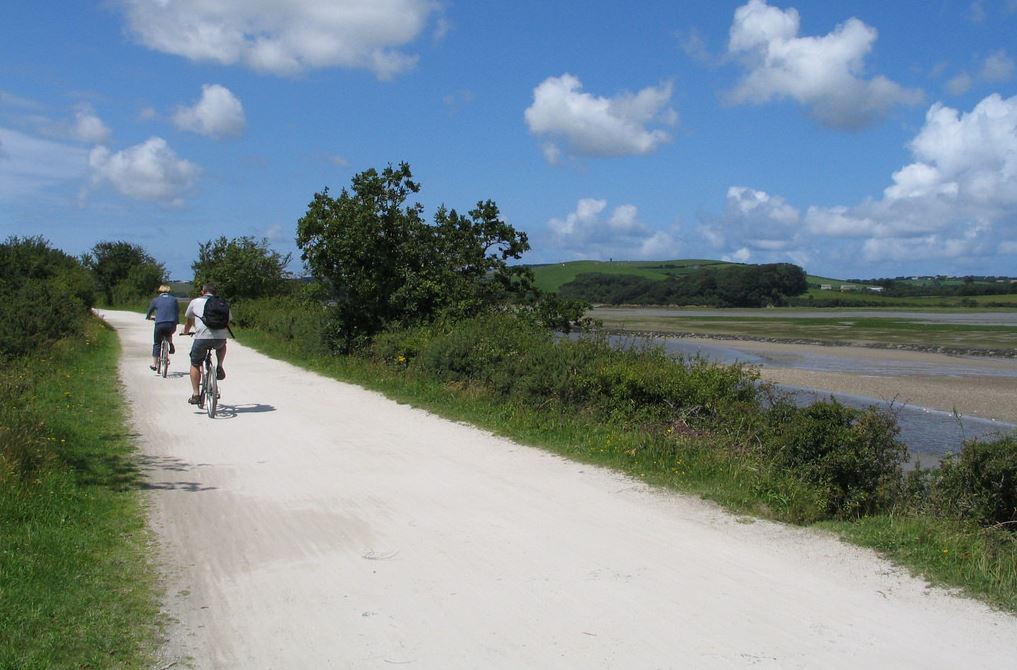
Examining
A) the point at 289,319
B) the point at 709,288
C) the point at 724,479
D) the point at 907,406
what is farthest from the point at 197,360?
the point at 709,288

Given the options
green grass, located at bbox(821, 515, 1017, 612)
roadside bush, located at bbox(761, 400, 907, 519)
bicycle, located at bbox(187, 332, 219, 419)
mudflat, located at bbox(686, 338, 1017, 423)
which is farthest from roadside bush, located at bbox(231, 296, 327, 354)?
green grass, located at bbox(821, 515, 1017, 612)

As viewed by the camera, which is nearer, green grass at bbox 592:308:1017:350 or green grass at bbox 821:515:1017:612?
green grass at bbox 821:515:1017:612

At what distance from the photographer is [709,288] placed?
9881 centimetres

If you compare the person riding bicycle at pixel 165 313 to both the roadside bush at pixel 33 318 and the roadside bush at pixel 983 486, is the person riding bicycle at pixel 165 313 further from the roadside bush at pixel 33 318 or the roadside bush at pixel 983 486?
the roadside bush at pixel 983 486

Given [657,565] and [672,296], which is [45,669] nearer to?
[657,565]

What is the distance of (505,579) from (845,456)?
3.71 metres

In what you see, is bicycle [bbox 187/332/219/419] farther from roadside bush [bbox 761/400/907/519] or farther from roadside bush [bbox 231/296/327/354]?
roadside bush [bbox 231/296/327/354]

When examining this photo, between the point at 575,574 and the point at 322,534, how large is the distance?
2001 mm

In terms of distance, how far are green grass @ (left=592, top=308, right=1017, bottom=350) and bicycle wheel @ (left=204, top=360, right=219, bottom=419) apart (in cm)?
3441

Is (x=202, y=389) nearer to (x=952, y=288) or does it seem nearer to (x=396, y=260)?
(x=396, y=260)

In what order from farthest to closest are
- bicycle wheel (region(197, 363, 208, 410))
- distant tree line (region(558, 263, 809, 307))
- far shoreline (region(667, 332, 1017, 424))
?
distant tree line (region(558, 263, 809, 307)) < far shoreline (region(667, 332, 1017, 424)) < bicycle wheel (region(197, 363, 208, 410))

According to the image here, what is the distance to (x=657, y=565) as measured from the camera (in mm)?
5809

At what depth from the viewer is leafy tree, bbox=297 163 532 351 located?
1950cm

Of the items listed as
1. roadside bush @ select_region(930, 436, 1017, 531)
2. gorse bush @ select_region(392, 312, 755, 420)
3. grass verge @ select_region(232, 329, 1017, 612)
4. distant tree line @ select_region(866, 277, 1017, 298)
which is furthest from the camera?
distant tree line @ select_region(866, 277, 1017, 298)
